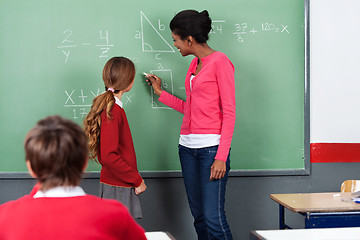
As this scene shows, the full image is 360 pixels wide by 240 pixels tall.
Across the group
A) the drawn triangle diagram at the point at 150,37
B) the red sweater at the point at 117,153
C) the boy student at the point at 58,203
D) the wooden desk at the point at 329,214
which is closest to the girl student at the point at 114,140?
the red sweater at the point at 117,153

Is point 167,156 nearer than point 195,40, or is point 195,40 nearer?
point 195,40

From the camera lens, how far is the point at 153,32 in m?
2.83

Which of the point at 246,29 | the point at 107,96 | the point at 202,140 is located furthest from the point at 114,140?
the point at 246,29

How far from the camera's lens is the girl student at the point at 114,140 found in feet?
6.94

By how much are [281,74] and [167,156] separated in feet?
3.35

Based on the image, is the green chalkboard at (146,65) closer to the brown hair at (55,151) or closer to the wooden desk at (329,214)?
the wooden desk at (329,214)

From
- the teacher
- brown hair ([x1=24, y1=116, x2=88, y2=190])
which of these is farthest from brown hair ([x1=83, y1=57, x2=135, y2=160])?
brown hair ([x1=24, y1=116, x2=88, y2=190])

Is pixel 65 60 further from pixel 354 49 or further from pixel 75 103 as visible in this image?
pixel 354 49

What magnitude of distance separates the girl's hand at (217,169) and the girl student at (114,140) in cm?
41

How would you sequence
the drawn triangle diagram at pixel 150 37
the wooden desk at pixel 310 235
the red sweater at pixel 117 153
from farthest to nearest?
the drawn triangle diagram at pixel 150 37 < the red sweater at pixel 117 153 < the wooden desk at pixel 310 235

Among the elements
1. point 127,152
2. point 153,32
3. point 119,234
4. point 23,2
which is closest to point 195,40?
point 153,32

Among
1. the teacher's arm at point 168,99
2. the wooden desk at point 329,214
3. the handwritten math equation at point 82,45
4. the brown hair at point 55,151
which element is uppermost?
the handwritten math equation at point 82,45

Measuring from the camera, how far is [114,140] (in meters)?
2.11

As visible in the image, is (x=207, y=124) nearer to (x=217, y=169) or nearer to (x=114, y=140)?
(x=217, y=169)
